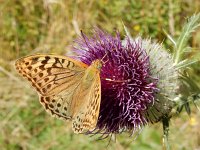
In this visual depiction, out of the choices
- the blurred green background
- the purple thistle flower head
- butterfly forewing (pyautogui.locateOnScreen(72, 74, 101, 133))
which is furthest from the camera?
the blurred green background

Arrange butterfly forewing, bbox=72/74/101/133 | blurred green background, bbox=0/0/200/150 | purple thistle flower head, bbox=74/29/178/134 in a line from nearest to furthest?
butterfly forewing, bbox=72/74/101/133
purple thistle flower head, bbox=74/29/178/134
blurred green background, bbox=0/0/200/150

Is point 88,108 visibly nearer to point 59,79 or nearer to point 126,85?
point 59,79

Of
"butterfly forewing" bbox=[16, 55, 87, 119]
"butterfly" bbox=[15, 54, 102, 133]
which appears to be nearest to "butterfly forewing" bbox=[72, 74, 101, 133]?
"butterfly" bbox=[15, 54, 102, 133]

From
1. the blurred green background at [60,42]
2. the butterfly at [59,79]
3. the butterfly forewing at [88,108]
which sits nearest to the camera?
the butterfly forewing at [88,108]

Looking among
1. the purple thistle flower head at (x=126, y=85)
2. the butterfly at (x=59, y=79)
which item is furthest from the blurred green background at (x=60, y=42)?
the butterfly at (x=59, y=79)

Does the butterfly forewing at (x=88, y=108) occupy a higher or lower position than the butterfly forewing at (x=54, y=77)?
lower

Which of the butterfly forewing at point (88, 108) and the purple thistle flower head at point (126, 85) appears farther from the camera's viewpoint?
the purple thistle flower head at point (126, 85)

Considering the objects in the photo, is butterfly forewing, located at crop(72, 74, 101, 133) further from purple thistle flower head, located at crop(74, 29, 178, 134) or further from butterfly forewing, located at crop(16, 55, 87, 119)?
purple thistle flower head, located at crop(74, 29, 178, 134)

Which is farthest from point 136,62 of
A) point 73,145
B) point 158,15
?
point 158,15

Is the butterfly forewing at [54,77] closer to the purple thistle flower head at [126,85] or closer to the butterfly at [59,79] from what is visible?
the butterfly at [59,79]
